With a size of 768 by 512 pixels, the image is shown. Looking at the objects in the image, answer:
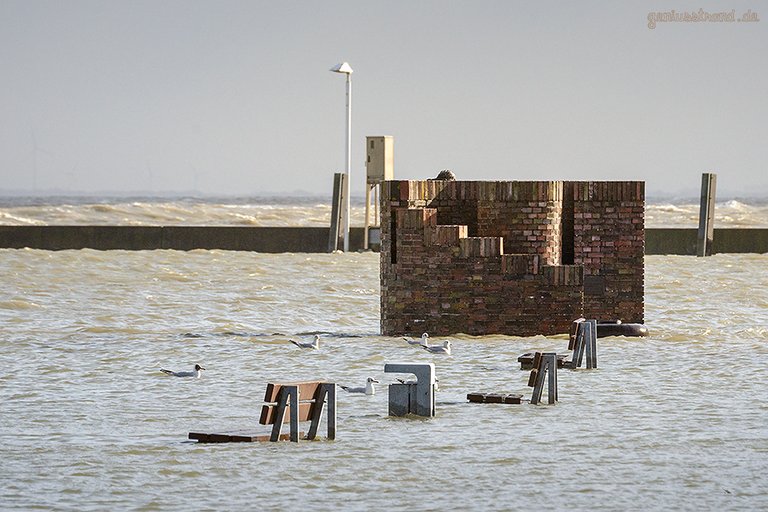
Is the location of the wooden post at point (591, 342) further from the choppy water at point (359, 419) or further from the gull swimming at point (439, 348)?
the gull swimming at point (439, 348)

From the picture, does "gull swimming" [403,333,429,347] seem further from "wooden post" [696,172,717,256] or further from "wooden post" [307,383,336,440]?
"wooden post" [696,172,717,256]

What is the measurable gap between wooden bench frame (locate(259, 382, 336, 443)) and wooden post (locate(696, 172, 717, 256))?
2470 centimetres

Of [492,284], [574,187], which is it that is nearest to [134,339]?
[492,284]

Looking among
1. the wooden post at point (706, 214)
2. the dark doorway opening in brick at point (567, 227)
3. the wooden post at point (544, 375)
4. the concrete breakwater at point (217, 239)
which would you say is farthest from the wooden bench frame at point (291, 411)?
the concrete breakwater at point (217, 239)

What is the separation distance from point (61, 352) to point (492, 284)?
5.19m

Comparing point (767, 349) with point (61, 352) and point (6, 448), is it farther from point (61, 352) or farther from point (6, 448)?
point (6, 448)

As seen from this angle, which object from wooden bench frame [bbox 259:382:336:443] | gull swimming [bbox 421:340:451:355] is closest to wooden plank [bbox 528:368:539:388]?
wooden bench frame [bbox 259:382:336:443]

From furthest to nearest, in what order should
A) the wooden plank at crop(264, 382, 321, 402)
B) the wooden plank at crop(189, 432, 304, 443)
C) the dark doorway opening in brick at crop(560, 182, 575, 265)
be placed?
the dark doorway opening in brick at crop(560, 182, 575, 265)
the wooden plank at crop(189, 432, 304, 443)
the wooden plank at crop(264, 382, 321, 402)

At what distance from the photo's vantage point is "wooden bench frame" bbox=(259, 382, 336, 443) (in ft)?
32.3

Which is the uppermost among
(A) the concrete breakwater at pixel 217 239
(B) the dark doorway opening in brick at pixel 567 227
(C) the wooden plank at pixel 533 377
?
(B) the dark doorway opening in brick at pixel 567 227

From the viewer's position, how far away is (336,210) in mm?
34375

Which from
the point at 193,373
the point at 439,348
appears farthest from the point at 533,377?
the point at 439,348

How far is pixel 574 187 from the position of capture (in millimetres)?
18609

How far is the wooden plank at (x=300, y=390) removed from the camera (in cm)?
980
